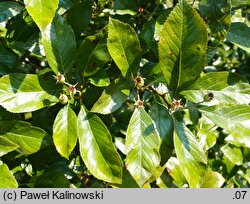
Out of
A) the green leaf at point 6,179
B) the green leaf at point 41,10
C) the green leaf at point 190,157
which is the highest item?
the green leaf at point 41,10

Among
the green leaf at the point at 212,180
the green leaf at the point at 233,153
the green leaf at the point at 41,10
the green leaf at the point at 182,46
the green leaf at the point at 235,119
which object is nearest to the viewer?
the green leaf at the point at 41,10

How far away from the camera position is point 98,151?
4.46 feet

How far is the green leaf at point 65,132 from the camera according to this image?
1.33 metres

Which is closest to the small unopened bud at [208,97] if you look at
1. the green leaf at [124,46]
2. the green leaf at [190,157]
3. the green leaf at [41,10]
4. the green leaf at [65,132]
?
the green leaf at [190,157]

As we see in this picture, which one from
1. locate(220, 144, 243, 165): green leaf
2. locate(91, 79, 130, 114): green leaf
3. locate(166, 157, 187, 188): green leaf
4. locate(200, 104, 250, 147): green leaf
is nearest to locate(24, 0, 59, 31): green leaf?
locate(91, 79, 130, 114): green leaf

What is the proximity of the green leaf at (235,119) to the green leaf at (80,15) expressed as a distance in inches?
21.2

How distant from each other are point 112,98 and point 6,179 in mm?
441

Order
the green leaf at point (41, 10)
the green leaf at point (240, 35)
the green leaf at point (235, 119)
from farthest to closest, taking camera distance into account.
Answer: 1. the green leaf at point (240, 35)
2. the green leaf at point (235, 119)
3. the green leaf at point (41, 10)

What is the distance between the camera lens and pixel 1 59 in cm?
154

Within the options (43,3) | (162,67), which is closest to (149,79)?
(162,67)
